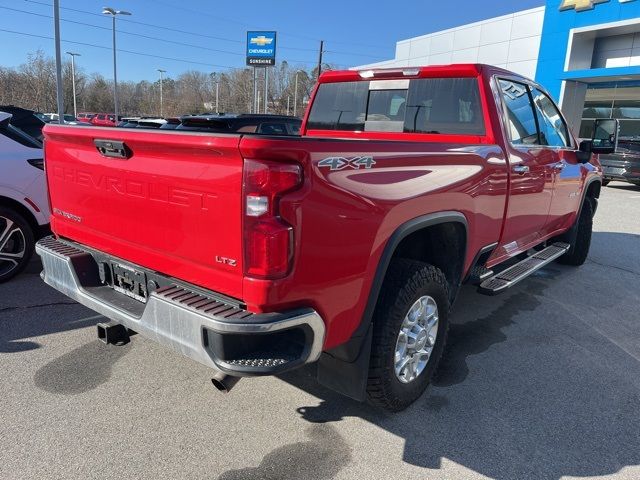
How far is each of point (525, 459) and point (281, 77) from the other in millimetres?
80003

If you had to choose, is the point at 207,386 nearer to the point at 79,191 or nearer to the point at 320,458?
the point at 320,458

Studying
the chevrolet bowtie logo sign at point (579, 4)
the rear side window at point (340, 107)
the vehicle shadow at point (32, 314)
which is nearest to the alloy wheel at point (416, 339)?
the rear side window at point (340, 107)

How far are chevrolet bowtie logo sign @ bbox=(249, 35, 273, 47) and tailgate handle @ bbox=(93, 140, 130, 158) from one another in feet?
114

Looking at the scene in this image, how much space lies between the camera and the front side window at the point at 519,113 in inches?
151

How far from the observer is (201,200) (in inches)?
83.4

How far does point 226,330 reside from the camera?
6.39 ft

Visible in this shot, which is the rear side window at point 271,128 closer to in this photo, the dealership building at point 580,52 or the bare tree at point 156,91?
the dealership building at point 580,52

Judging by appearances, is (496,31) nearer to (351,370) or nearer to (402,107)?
(402,107)

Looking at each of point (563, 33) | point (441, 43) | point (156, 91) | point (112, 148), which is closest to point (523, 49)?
point (563, 33)

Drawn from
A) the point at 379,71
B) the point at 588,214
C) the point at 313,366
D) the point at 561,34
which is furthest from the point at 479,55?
the point at 313,366

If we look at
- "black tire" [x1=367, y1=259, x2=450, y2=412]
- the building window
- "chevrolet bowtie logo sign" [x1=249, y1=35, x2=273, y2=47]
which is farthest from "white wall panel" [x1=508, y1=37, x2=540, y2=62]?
"black tire" [x1=367, y1=259, x2=450, y2=412]

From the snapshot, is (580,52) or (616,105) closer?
(580,52)

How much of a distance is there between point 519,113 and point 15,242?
4896 millimetres

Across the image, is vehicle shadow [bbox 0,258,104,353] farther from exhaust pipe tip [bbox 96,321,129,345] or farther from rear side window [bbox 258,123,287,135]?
rear side window [bbox 258,123,287,135]
